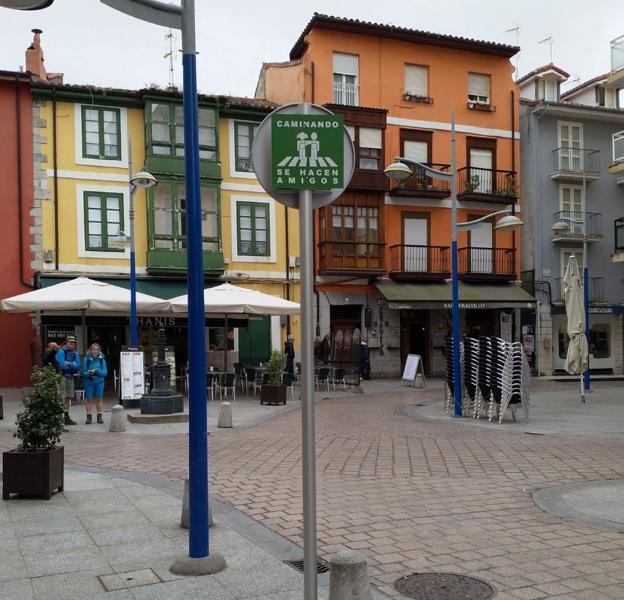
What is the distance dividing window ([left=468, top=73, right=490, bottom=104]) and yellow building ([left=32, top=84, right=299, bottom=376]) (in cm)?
964

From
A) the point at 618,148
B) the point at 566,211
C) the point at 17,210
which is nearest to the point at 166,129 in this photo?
the point at 17,210

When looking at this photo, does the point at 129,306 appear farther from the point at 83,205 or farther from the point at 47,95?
the point at 47,95

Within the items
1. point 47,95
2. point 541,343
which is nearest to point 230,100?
point 47,95

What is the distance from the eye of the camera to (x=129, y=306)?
54.4ft

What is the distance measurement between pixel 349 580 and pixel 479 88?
28481 millimetres

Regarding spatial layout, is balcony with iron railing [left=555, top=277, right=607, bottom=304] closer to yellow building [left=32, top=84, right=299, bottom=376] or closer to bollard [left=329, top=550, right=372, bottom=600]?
yellow building [left=32, top=84, right=299, bottom=376]

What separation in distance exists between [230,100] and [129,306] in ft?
34.9

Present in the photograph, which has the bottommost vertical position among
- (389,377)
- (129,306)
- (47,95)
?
(389,377)

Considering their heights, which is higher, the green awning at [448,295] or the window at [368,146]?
the window at [368,146]

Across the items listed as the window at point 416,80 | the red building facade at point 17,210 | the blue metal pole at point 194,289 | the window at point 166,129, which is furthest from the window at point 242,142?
the blue metal pole at point 194,289

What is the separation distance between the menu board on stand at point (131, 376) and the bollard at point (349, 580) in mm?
11942

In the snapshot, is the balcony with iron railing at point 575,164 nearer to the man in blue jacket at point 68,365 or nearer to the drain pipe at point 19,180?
the drain pipe at point 19,180

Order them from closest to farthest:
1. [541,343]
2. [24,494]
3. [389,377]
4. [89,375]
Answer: [24,494] → [89,375] → [389,377] → [541,343]

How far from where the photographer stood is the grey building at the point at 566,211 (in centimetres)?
2848
